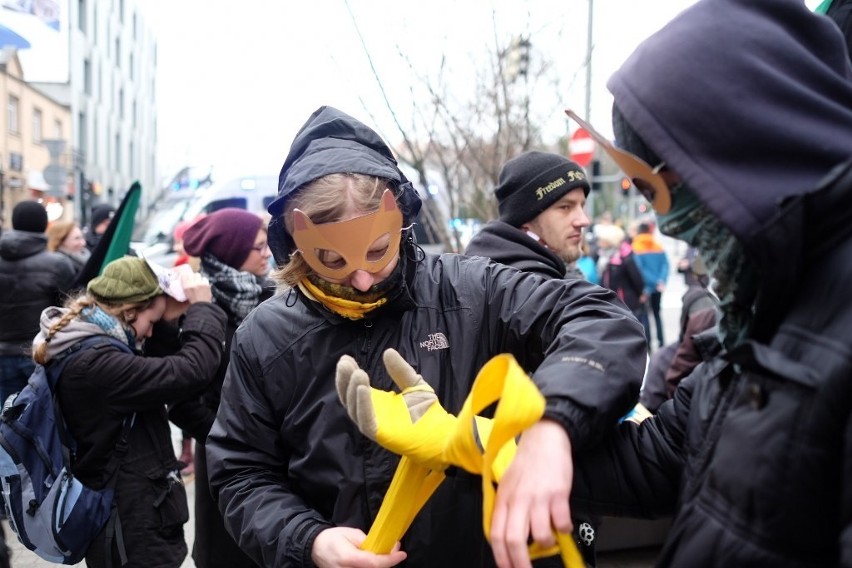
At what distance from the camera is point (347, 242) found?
183cm

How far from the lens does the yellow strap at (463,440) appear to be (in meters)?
1.10

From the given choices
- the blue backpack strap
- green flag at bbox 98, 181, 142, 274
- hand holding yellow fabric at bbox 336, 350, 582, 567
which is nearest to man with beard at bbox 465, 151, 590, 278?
the blue backpack strap

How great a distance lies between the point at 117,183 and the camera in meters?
44.6

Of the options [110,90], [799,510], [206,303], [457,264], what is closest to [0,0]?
[206,303]

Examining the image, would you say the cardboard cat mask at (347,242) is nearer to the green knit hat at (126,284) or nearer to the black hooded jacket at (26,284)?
the green knit hat at (126,284)

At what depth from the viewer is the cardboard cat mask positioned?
1.83 m

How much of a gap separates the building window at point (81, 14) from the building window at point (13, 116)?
8734mm

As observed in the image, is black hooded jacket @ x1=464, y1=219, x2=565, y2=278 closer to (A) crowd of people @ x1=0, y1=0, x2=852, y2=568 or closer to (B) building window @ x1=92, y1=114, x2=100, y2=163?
(A) crowd of people @ x1=0, y1=0, x2=852, y2=568

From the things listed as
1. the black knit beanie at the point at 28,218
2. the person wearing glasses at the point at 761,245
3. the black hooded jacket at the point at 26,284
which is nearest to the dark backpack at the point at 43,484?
the person wearing glasses at the point at 761,245

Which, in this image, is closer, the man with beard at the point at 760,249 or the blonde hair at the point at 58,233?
the man with beard at the point at 760,249

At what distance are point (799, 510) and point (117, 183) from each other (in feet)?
159

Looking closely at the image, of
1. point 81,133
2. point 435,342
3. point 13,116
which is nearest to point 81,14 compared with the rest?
point 81,133

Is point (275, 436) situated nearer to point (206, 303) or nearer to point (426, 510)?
point (426, 510)

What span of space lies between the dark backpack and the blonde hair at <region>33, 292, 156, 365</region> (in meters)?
0.12
